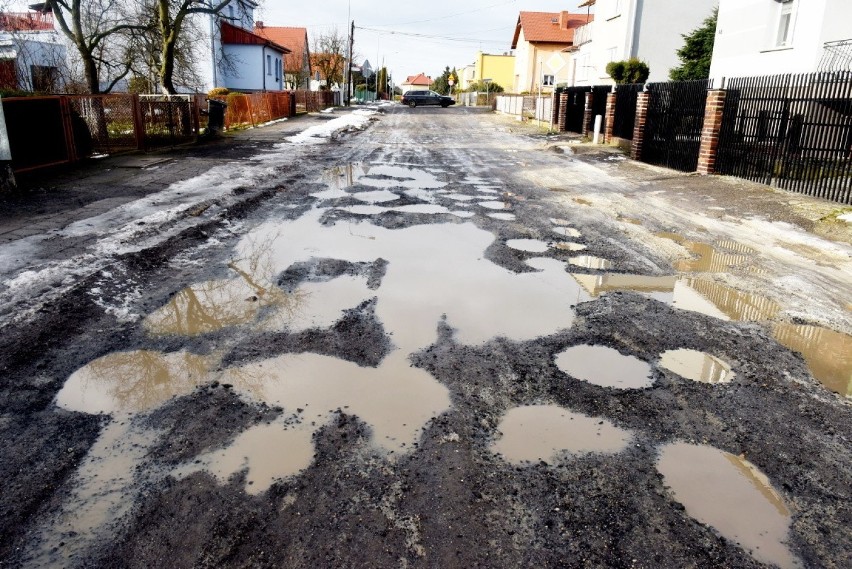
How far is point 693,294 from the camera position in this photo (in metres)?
5.43

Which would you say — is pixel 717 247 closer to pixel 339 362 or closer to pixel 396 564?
pixel 339 362

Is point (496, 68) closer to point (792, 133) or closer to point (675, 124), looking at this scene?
point (675, 124)

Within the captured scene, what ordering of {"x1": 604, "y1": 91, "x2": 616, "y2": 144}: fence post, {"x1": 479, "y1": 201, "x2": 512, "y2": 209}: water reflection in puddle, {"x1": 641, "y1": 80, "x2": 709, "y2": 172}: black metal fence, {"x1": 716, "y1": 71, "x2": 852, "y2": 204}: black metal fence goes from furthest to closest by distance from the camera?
{"x1": 604, "y1": 91, "x2": 616, "y2": 144}: fence post < {"x1": 641, "y1": 80, "x2": 709, "y2": 172}: black metal fence < {"x1": 716, "y1": 71, "x2": 852, "y2": 204}: black metal fence < {"x1": 479, "y1": 201, "x2": 512, "y2": 209}: water reflection in puddle

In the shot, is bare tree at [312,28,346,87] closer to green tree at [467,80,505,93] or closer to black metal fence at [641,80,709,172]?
green tree at [467,80,505,93]

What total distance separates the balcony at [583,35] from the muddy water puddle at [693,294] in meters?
34.4

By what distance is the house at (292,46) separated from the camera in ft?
200

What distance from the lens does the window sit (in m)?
17.4

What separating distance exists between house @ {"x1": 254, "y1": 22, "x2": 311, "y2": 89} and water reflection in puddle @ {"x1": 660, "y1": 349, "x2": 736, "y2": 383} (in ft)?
202

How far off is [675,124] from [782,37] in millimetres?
6559

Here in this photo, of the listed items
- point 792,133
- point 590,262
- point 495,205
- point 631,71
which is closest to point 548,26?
point 631,71

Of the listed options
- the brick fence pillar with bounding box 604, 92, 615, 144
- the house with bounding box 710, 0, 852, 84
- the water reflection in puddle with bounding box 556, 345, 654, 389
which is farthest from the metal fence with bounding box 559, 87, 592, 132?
the water reflection in puddle with bounding box 556, 345, 654, 389

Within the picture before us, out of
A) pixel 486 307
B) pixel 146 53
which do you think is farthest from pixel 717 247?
pixel 146 53

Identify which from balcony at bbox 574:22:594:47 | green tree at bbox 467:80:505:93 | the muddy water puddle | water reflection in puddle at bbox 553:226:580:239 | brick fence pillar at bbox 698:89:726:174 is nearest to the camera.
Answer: the muddy water puddle

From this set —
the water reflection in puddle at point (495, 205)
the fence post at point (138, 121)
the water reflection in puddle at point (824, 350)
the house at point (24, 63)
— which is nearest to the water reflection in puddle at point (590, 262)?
the water reflection in puddle at point (824, 350)
